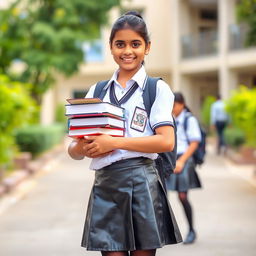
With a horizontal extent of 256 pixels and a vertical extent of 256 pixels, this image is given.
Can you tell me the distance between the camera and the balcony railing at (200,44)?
96.3 ft

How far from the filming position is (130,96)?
12.1 ft

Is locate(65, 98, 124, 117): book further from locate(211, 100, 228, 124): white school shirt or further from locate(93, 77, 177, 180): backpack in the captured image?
locate(211, 100, 228, 124): white school shirt

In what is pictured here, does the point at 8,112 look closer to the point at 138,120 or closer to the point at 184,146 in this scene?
the point at 184,146

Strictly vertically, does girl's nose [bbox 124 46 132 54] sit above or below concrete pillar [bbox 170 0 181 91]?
below

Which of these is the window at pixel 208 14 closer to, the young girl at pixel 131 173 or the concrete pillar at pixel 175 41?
the concrete pillar at pixel 175 41

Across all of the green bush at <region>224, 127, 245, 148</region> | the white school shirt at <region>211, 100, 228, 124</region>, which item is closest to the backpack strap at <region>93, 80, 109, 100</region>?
the white school shirt at <region>211, 100, 228, 124</region>

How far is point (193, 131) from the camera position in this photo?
706 centimetres

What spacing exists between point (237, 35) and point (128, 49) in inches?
946

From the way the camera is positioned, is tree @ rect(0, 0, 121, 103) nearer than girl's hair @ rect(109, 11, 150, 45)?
No

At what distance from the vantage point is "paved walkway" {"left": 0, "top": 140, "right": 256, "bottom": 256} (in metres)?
6.89

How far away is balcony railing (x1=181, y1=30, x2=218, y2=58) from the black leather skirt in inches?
1023

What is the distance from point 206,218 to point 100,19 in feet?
42.4

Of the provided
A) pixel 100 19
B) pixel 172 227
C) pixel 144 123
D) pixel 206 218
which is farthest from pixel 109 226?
pixel 100 19

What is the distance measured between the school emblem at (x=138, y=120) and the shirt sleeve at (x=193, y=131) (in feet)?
11.4
